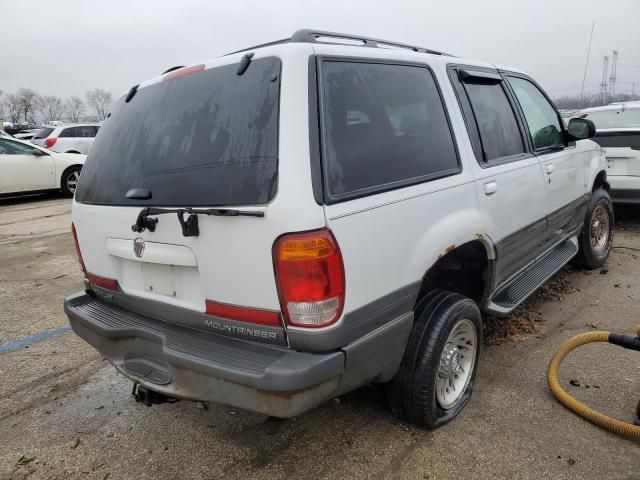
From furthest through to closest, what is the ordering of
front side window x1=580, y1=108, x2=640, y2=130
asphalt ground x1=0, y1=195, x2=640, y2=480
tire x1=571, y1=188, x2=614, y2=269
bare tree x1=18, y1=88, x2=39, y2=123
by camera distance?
bare tree x1=18, y1=88, x2=39, y2=123, front side window x1=580, y1=108, x2=640, y2=130, tire x1=571, y1=188, x2=614, y2=269, asphalt ground x1=0, y1=195, x2=640, y2=480

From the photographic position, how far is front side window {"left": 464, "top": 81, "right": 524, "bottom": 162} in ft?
9.80

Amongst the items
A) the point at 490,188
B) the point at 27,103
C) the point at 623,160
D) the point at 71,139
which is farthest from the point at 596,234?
the point at 27,103

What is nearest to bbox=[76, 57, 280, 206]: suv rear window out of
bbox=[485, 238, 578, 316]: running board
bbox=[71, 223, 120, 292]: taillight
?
bbox=[71, 223, 120, 292]: taillight

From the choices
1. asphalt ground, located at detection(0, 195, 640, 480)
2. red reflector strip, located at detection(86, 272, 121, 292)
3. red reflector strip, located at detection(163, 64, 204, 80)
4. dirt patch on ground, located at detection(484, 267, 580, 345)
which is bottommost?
A: dirt patch on ground, located at detection(484, 267, 580, 345)

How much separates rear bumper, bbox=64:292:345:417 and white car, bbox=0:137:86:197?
9.86 metres

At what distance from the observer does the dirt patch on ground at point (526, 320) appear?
367cm

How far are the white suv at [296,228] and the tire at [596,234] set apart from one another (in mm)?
2279

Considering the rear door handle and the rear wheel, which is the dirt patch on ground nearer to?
the rear door handle

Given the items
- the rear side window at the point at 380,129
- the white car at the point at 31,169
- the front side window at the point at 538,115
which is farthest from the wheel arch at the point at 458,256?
the white car at the point at 31,169

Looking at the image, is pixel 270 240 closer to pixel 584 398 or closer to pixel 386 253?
pixel 386 253

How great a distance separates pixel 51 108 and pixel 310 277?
126 metres

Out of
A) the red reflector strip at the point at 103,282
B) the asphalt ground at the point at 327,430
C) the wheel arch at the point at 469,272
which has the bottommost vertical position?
the asphalt ground at the point at 327,430

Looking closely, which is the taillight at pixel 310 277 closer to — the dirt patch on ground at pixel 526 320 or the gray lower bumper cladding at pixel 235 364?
the gray lower bumper cladding at pixel 235 364

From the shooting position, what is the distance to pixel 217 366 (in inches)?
76.6
